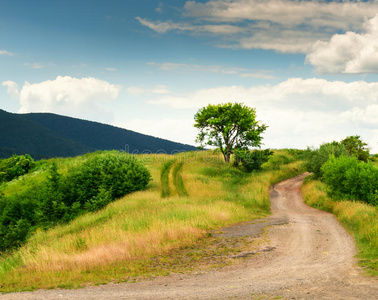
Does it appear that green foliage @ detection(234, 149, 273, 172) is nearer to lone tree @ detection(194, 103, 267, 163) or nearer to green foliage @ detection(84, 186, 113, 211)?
lone tree @ detection(194, 103, 267, 163)

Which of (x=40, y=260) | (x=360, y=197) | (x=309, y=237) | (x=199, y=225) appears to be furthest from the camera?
(x=360, y=197)

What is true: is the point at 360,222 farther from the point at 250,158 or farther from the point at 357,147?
the point at 357,147

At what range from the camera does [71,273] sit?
11.1 meters

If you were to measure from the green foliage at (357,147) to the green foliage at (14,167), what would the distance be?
57.5 metres

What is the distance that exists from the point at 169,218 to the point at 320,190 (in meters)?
23.6

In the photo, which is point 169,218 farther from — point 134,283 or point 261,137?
point 261,137

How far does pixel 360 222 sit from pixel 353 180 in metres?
10.1

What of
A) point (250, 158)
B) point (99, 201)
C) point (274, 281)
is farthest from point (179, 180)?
point (274, 281)

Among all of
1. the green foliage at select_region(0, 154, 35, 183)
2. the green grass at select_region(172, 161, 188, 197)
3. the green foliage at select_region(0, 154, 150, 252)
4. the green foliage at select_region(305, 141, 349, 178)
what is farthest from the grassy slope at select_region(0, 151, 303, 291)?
the green foliage at select_region(0, 154, 35, 183)

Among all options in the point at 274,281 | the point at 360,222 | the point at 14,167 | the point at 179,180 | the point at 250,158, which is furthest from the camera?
the point at 14,167

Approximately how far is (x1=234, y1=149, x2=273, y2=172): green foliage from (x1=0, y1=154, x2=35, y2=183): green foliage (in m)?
36.2

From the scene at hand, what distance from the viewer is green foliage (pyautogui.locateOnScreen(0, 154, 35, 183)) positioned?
48.8 metres

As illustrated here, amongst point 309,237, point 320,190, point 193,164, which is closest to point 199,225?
point 309,237

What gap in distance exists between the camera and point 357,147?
5441 cm
